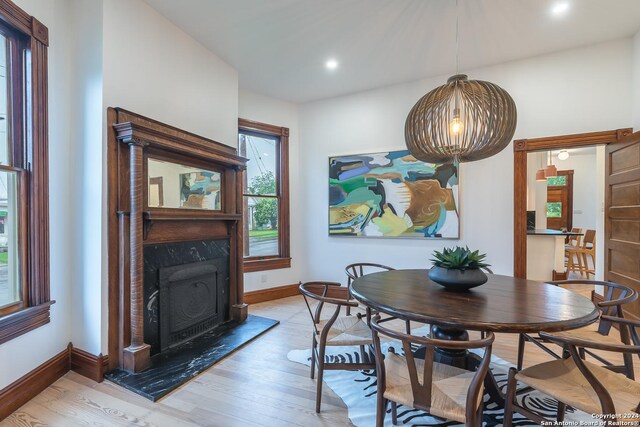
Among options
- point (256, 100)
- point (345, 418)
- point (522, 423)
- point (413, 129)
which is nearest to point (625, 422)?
point (522, 423)

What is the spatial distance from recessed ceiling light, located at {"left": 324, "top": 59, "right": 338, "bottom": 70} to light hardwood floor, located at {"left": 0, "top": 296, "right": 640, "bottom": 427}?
10.6ft

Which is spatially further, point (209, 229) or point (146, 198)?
point (209, 229)

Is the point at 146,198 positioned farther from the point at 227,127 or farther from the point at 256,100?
the point at 256,100

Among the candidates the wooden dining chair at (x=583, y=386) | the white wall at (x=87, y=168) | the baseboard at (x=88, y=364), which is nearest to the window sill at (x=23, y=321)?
the white wall at (x=87, y=168)

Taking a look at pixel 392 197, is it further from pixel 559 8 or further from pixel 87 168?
pixel 87 168

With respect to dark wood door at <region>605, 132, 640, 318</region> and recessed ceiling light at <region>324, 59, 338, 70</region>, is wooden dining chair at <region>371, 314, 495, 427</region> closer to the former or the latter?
dark wood door at <region>605, 132, 640, 318</region>

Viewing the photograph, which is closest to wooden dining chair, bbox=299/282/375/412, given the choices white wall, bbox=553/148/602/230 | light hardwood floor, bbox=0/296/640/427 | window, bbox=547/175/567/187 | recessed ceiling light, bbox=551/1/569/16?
light hardwood floor, bbox=0/296/640/427

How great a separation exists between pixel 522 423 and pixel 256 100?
447 centimetres

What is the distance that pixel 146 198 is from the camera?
257cm

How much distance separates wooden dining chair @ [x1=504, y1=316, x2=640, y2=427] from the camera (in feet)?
4.26

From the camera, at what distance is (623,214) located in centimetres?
305

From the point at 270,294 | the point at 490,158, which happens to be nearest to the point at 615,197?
the point at 490,158

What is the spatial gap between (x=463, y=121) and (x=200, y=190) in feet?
8.18

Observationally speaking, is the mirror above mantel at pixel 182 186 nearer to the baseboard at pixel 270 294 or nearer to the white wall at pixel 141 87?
the white wall at pixel 141 87
